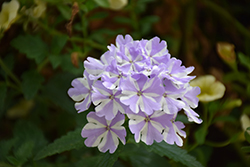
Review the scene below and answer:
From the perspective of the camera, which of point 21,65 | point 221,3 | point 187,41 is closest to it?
point 21,65

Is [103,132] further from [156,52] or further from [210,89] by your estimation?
[210,89]

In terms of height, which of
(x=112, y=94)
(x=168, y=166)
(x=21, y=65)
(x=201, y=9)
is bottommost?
(x=168, y=166)

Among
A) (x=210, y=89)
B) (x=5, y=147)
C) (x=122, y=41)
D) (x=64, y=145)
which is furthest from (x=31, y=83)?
(x=210, y=89)

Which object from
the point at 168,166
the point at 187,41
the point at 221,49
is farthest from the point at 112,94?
the point at 187,41

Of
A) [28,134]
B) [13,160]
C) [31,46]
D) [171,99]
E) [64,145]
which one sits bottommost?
[28,134]

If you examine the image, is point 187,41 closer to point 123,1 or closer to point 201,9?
point 201,9

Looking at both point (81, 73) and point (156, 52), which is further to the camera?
point (81, 73)
